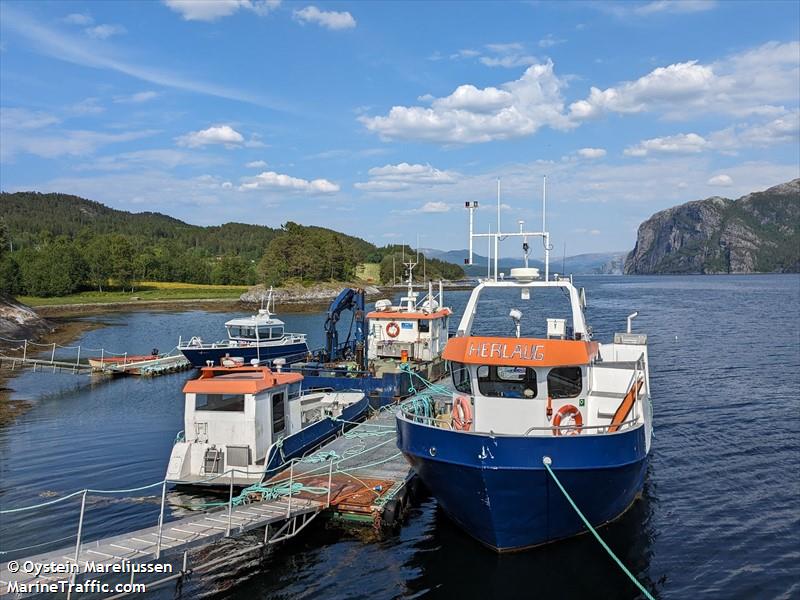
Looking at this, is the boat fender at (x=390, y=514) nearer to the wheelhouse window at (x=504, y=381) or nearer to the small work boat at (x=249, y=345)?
the wheelhouse window at (x=504, y=381)

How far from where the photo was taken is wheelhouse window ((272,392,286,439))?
58.9 feet

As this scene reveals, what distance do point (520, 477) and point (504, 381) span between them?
8.42 ft

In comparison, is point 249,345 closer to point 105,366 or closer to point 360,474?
point 105,366

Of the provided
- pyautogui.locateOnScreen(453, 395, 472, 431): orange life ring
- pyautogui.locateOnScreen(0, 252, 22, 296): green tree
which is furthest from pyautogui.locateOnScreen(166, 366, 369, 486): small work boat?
pyautogui.locateOnScreen(0, 252, 22, 296): green tree

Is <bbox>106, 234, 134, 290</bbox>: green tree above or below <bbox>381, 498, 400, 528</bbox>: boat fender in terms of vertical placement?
above

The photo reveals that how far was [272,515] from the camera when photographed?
13.2m

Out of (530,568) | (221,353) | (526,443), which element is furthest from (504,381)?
(221,353)

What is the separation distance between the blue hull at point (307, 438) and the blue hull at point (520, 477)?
486 cm

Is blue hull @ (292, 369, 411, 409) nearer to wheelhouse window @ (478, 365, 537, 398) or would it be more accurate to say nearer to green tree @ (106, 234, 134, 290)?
wheelhouse window @ (478, 365, 537, 398)

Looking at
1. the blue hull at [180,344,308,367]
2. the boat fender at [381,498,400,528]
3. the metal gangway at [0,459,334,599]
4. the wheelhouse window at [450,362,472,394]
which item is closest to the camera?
the metal gangway at [0,459,334,599]

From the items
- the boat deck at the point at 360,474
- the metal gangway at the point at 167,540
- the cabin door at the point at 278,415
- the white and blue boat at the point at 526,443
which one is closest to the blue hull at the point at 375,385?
the boat deck at the point at 360,474

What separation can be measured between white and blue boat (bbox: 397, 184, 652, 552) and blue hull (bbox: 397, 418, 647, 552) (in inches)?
0.8

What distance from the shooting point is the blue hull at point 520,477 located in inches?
481

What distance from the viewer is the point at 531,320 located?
70000 mm
